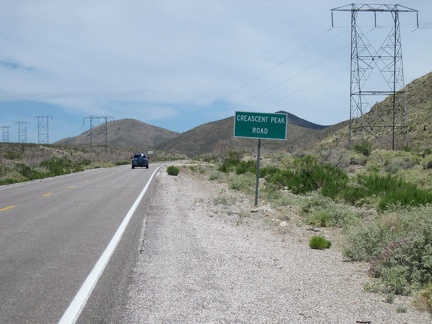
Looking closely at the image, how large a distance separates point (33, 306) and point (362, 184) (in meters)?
18.1

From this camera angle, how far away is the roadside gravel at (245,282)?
6.34 meters

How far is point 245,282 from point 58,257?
3588 millimetres

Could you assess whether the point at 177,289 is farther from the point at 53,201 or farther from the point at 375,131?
the point at 375,131

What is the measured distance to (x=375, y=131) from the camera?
Result: 71312 millimetres

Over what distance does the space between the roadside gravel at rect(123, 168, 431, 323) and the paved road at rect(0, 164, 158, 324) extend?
373 mm

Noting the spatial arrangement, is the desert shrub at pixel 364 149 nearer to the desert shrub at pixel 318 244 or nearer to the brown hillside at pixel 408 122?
the brown hillside at pixel 408 122

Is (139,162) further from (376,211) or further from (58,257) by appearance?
(58,257)

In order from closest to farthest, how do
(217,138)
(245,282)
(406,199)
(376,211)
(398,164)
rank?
(245,282)
(406,199)
(376,211)
(398,164)
(217,138)

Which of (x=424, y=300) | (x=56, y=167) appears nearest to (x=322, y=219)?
(x=424, y=300)

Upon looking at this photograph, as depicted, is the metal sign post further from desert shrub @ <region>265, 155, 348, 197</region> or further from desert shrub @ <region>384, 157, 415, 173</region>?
desert shrub @ <region>384, 157, 415, 173</region>

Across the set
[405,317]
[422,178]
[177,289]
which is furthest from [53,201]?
[422,178]

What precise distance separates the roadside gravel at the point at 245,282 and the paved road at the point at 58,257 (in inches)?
14.7

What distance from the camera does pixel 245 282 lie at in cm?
786

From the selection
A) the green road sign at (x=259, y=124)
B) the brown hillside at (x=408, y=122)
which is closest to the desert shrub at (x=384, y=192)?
the green road sign at (x=259, y=124)
